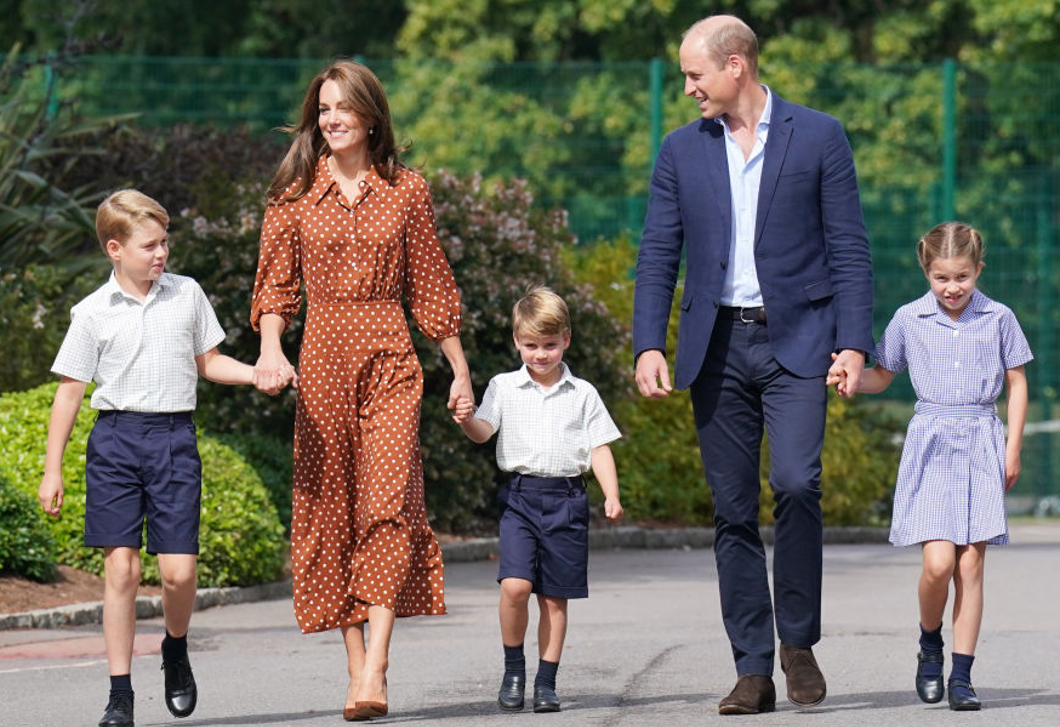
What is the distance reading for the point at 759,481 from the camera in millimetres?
6508

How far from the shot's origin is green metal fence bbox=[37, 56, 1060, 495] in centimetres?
1595

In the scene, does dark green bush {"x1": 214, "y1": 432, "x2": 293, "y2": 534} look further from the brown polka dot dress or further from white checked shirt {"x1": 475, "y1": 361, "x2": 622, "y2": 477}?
the brown polka dot dress

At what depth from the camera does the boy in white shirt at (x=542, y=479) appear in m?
6.65

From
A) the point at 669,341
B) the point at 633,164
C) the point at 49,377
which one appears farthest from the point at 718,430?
the point at 633,164

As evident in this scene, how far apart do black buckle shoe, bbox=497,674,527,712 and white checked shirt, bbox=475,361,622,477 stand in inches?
25.6

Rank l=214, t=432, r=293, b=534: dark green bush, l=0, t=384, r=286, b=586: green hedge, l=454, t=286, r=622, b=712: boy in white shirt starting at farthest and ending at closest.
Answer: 1. l=214, t=432, r=293, b=534: dark green bush
2. l=0, t=384, r=286, b=586: green hedge
3. l=454, t=286, r=622, b=712: boy in white shirt

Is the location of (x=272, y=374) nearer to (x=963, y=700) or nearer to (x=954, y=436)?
(x=954, y=436)

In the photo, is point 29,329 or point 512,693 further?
point 29,329

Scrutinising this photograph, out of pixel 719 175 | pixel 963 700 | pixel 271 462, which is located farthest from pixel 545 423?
pixel 271 462

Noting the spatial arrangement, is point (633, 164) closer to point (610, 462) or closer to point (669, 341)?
point (669, 341)

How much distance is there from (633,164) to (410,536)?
10.3m

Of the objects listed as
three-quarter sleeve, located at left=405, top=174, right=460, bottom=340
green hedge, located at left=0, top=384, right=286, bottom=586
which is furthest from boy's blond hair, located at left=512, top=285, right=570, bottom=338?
green hedge, located at left=0, top=384, right=286, bottom=586

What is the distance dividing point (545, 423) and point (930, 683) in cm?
145

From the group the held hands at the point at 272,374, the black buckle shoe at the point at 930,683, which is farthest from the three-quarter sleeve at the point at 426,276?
the black buckle shoe at the point at 930,683
